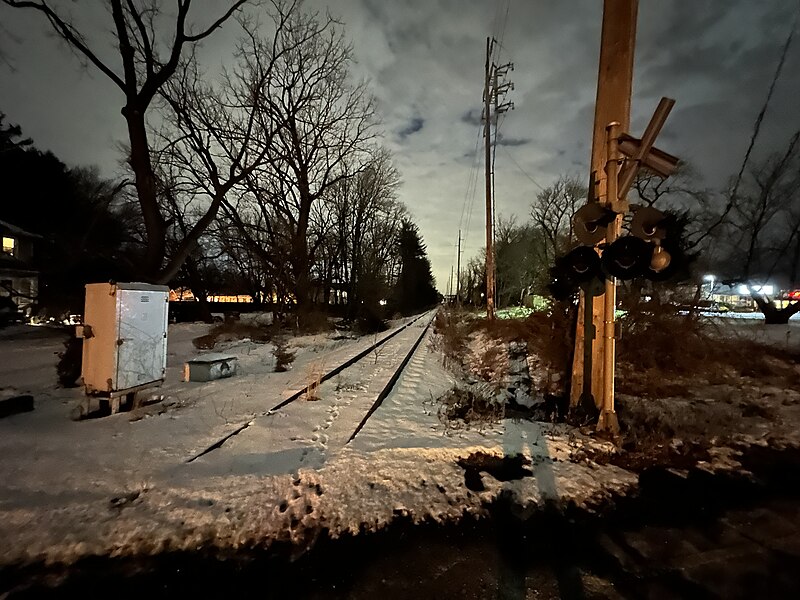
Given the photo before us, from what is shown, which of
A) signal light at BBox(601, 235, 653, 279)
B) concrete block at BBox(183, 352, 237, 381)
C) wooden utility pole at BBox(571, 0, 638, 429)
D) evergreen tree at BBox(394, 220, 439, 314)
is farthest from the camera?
evergreen tree at BBox(394, 220, 439, 314)

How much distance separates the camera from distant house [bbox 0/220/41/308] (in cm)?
3246

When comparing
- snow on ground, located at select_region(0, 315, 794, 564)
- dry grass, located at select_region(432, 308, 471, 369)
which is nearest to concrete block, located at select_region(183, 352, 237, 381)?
snow on ground, located at select_region(0, 315, 794, 564)

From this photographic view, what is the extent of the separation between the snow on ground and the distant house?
111 feet

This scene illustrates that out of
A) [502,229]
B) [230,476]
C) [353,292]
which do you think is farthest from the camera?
[502,229]

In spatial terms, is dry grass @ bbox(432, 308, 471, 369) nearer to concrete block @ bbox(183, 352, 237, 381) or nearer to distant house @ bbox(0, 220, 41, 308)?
concrete block @ bbox(183, 352, 237, 381)

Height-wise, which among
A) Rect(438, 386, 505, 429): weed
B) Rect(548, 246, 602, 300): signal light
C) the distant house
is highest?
the distant house

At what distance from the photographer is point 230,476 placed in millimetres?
4555

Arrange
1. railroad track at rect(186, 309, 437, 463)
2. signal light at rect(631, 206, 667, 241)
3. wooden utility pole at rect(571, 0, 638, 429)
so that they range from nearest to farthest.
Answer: signal light at rect(631, 206, 667, 241) < railroad track at rect(186, 309, 437, 463) < wooden utility pole at rect(571, 0, 638, 429)

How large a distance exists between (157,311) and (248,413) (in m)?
2.48

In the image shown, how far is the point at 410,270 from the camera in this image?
7300 centimetres

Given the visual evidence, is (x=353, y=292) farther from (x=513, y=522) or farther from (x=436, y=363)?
(x=513, y=522)

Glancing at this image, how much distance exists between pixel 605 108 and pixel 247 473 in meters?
6.95

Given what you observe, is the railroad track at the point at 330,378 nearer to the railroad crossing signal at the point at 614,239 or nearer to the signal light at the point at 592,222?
the railroad crossing signal at the point at 614,239

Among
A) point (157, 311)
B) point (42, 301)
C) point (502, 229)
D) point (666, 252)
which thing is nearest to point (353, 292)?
point (42, 301)
